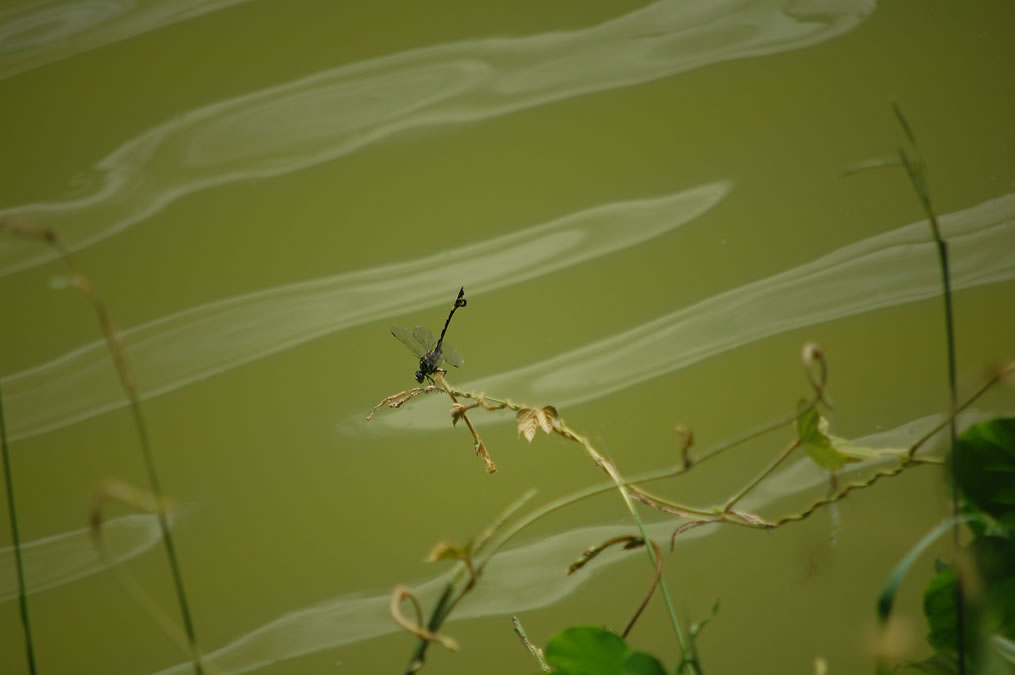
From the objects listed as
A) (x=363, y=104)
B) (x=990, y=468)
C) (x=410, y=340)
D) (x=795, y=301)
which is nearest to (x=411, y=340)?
(x=410, y=340)

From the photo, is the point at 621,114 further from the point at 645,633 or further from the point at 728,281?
the point at 645,633

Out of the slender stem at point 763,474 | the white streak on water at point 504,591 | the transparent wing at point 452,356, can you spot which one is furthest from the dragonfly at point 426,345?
the slender stem at point 763,474

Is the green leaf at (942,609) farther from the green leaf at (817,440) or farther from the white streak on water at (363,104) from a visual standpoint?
the white streak on water at (363,104)

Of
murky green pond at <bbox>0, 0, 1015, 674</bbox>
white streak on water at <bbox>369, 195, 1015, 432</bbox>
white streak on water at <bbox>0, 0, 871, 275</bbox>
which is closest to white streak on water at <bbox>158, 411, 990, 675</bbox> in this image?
murky green pond at <bbox>0, 0, 1015, 674</bbox>

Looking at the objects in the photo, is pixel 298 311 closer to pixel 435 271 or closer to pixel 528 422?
Result: pixel 435 271

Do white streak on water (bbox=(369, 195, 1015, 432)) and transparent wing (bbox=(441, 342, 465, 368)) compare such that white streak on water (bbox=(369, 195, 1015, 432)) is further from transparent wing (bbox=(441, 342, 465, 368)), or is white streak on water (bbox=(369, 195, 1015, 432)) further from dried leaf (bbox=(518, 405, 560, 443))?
dried leaf (bbox=(518, 405, 560, 443))

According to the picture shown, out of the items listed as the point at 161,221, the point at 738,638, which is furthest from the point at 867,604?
the point at 161,221
